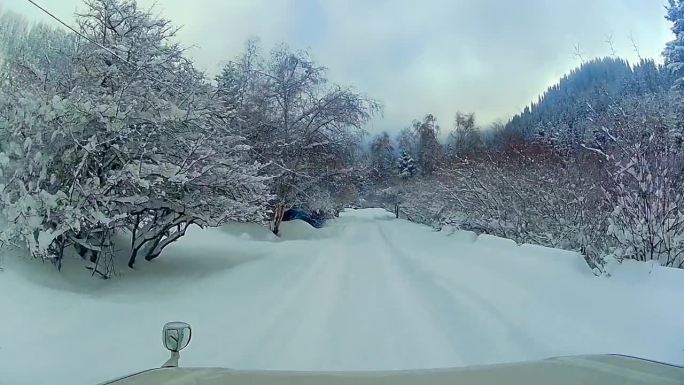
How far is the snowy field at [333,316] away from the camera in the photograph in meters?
4.57

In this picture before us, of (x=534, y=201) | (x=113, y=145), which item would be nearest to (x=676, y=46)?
(x=534, y=201)

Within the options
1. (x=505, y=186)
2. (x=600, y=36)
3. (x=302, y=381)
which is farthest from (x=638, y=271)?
(x=505, y=186)

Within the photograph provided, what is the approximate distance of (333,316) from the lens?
637cm

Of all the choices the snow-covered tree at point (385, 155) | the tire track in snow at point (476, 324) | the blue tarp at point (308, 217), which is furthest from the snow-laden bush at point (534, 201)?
the snow-covered tree at point (385, 155)

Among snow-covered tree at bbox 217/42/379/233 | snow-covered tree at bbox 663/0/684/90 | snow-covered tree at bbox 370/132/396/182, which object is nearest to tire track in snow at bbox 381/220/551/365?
snow-covered tree at bbox 663/0/684/90

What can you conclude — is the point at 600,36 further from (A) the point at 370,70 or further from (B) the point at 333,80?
(B) the point at 333,80

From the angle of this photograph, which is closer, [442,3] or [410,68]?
[442,3]

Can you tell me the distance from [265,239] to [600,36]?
14.5m

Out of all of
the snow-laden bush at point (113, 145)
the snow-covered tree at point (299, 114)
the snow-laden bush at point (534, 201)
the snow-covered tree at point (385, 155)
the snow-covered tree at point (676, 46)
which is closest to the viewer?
the snow-laden bush at point (113, 145)

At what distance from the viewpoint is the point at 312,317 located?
6297 millimetres

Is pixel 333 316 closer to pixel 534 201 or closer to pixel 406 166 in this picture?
pixel 534 201

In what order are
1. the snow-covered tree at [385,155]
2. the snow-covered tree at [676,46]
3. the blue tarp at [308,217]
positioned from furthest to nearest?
the snow-covered tree at [385,155] → the blue tarp at [308,217] → the snow-covered tree at [676,46]

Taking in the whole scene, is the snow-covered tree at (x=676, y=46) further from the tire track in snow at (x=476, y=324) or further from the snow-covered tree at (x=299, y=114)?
the snow-covered tree at (x=299, y=114)

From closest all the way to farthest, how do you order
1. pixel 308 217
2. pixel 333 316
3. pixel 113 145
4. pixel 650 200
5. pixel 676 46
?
1. pixel 333 316
2. pixel 650 200
3. pixel 113 145
4. pixel 676 46
5. pixel 308 217
